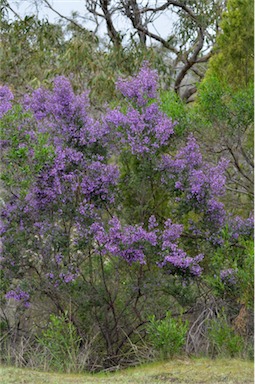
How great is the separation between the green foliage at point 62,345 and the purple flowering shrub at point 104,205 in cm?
35

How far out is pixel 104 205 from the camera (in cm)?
720

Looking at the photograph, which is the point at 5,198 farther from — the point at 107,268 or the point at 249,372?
the point at 249,372

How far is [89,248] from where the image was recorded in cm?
710

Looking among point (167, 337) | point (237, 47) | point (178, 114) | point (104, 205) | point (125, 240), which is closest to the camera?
point (167, 337)

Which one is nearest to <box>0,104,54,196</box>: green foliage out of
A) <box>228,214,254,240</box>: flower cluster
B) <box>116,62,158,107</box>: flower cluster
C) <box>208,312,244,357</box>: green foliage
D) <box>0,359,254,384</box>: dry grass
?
<box>116,62,158,107</box>: flower cluster

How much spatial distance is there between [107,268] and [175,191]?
4.07ft

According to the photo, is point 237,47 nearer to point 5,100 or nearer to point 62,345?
point 5,100

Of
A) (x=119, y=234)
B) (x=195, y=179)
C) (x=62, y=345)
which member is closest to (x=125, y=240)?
(x=119, y=234)

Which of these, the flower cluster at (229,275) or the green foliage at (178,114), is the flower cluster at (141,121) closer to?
the green foliage at (178,114)

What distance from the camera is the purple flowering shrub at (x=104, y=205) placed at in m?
6.83

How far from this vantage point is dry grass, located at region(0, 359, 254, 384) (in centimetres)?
594

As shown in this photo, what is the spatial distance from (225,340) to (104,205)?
1.78 m

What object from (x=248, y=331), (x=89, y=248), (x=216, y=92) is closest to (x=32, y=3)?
(x=216, y=92)

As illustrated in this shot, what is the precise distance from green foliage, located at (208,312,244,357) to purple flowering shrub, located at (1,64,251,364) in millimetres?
453
